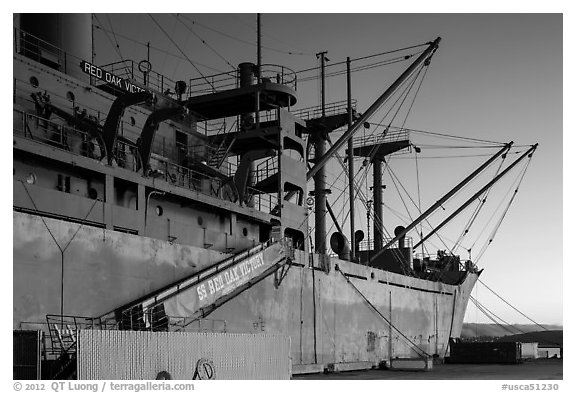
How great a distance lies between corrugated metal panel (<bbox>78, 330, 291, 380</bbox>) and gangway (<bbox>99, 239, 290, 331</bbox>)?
6.95ft

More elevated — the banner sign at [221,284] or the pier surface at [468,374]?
the banner sign at [221,284]

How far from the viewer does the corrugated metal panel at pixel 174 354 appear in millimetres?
14977

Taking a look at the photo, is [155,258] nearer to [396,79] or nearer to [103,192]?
[103,192]

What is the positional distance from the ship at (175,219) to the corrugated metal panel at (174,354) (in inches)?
23.1

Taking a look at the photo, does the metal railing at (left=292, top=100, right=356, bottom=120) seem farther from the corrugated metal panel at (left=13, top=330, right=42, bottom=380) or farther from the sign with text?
the corrugated metal panel at (left=13, top=330, right=42, bottom=380)

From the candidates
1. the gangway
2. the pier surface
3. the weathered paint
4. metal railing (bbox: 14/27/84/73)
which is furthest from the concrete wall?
metal railing (bbox: 14/27/84/73)

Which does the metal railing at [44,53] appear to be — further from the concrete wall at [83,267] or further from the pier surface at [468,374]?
the pier surface at [468,374]

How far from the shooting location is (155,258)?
20.8 m

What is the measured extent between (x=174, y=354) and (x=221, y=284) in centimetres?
614

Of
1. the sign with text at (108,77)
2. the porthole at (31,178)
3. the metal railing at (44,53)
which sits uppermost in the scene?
the metal railing at (44,53)

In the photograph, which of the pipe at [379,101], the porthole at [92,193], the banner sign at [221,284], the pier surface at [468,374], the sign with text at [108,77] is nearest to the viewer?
the banner sign at [221,284]

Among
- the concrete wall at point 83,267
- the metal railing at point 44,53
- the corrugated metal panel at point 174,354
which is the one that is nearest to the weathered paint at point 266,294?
the concrete wall at point 83,267

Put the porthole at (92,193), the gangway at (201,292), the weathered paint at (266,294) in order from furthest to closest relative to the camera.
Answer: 1. the porthole at (92,193)
2. the gangway at (201,292)
3. the weathered paint at (266,294)

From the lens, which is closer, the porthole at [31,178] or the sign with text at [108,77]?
the porthole at [31,178]
